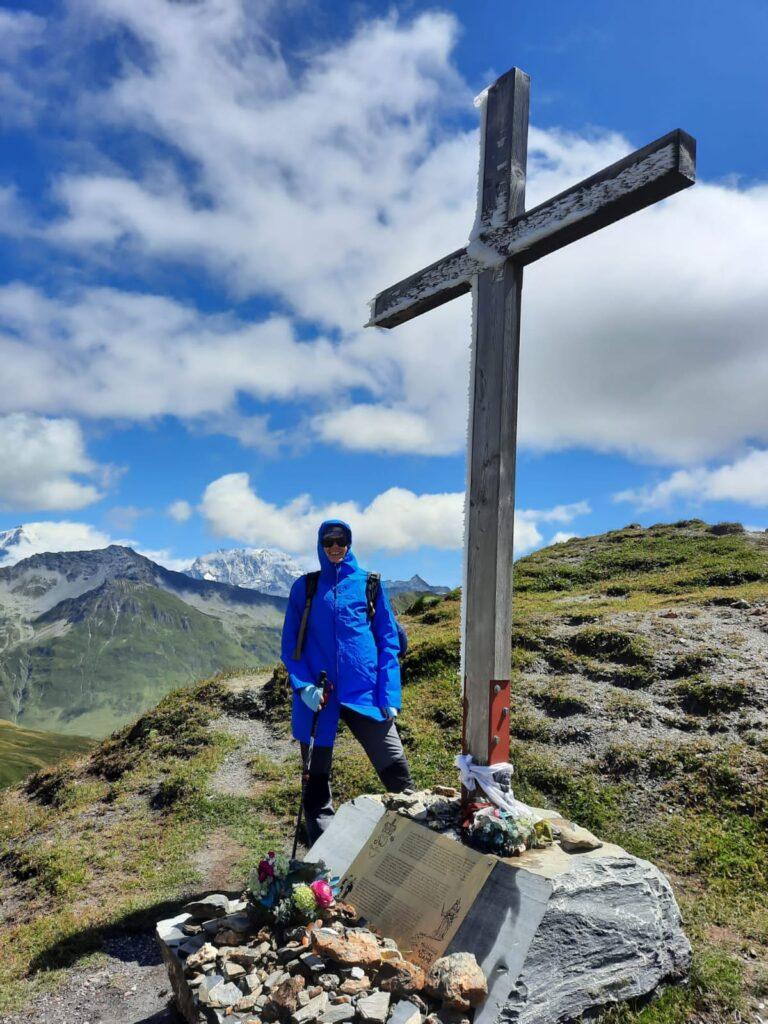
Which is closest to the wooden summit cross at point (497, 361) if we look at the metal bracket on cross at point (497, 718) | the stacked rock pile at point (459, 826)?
the metal bracket on cross at point (497, 718)

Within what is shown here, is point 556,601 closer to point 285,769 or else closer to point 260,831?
point 285,769

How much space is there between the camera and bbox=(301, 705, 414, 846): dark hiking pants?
680cm

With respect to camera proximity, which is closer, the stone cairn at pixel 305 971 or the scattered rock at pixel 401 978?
the stone cairn at pixel 305 971

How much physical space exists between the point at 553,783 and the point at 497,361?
261 inches

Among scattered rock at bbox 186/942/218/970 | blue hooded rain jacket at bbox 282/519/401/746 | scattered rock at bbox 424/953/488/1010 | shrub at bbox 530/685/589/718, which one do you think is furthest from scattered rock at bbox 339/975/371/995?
shrub at bbox 530/685/589/718

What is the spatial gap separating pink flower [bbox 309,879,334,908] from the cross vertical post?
1.57 m

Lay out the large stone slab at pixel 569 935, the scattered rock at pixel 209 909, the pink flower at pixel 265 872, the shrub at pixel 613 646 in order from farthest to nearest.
Result: the shrub at pixel 613 646 < the scattered rock at pixel 209 909 < the pink flower at pixel 265 872 < the large stone slab at pixel 569 935

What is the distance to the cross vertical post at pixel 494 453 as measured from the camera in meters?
5.77

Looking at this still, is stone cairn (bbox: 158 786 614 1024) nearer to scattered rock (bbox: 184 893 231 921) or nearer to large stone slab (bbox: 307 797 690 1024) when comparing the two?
scattered rock (bbox: 184 893 231 921)

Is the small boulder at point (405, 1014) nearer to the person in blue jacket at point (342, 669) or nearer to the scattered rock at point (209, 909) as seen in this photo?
the scattered rock at point (209, 909)

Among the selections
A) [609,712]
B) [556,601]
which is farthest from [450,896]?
[556,601]

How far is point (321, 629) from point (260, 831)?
4.39 meters

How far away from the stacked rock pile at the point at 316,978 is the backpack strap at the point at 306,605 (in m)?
2.31

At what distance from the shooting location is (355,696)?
6.71m
